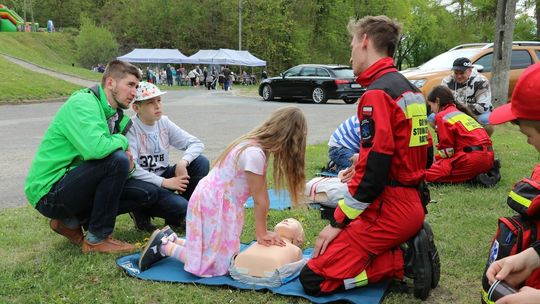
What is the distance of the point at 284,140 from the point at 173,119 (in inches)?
435

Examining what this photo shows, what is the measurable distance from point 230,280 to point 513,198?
1.90 metres

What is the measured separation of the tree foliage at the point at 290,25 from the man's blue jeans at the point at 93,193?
42724 mm

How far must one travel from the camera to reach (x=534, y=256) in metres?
2.29

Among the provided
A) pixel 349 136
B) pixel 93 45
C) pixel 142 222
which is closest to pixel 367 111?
pixel 142 222

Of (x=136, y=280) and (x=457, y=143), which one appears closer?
(x=136, y=280)

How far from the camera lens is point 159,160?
4.86m

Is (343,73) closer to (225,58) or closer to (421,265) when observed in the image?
(421,265)

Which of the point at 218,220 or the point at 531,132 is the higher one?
the point at 531,132

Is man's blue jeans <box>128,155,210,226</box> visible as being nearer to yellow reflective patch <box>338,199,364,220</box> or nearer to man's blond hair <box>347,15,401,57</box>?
yellow reflective patch <box>338,199,364,220</box>

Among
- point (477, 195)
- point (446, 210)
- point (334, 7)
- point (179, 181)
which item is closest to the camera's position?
point (179, 181)

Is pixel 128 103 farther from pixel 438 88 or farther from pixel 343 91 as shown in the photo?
pixel 343 91

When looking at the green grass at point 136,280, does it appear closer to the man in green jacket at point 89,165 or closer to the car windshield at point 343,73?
the man in green jacket at point 89,165

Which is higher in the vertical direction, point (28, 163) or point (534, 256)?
point (534, 256)

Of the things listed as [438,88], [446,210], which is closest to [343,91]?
[438,88]
